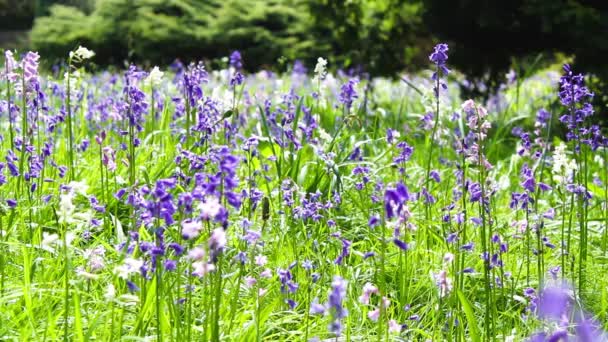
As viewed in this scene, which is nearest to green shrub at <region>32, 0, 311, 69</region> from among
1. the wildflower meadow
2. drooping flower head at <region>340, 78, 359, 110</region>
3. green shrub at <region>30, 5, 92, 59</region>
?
green shrub at <region>30, 5, 92, 59</region>

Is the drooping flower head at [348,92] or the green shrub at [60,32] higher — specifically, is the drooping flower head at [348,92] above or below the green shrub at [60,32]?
below

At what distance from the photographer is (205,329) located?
230 centimetres

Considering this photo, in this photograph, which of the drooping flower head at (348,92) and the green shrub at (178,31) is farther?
the green shrub at (178,31)

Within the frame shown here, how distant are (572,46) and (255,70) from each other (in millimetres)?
10125

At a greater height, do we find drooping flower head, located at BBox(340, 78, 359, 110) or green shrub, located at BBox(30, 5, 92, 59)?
green shrub, located at BBox(30, 5, 92, 59)

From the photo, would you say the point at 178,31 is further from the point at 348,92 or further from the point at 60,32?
the point at 348,92

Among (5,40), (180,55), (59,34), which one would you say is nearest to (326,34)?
(180,55)

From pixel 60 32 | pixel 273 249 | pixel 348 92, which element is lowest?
pixel 273 249

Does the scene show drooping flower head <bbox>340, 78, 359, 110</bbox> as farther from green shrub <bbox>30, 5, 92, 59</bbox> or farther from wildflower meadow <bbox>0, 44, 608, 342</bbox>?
green shrub <bbox>30, 5, 92, 59</bbox>

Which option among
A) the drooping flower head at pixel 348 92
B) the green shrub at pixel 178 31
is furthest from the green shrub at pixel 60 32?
the drooping flower head at pixel 348 92

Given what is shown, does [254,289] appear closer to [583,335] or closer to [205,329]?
[205,329]

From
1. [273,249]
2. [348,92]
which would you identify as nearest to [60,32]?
[348,92]

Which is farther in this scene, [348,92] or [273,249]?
[348,92]

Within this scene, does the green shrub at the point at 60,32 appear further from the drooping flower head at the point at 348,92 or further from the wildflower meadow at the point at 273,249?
the drooping flower head at the point at 348,92
